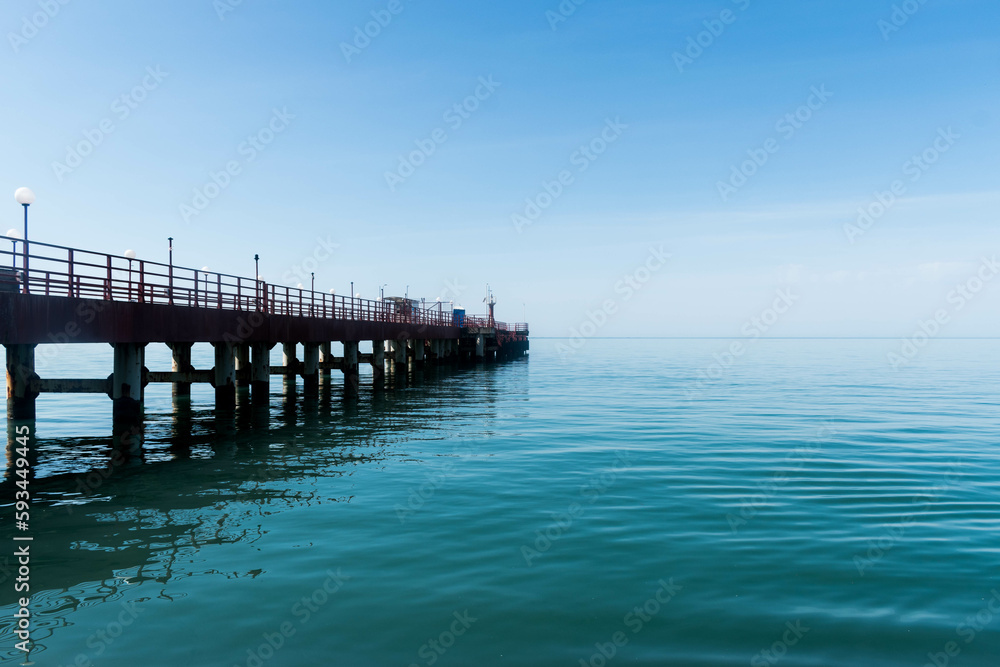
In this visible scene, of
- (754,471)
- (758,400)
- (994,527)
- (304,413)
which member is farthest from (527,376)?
(994,527)

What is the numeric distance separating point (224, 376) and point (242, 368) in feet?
30.5

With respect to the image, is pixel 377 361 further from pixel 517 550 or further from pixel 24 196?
pixel 517 550

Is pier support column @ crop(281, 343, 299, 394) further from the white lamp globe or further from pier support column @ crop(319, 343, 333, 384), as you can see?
the white lamp globe

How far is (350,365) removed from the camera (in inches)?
1496

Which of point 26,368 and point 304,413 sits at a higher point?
point 26,368

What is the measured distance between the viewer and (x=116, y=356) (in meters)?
19.7

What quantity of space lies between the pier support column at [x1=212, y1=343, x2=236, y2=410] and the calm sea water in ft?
17.3

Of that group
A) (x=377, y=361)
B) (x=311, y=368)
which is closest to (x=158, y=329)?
(x=311, y=368)

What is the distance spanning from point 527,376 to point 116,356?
33.7m

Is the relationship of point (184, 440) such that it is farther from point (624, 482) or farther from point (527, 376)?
point (527, 376)

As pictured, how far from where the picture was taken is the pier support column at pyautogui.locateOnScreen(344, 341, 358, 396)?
37219mm

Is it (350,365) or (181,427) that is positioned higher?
(350,365)

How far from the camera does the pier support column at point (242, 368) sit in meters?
34.3

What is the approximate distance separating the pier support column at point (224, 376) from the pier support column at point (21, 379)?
19.7 feet
